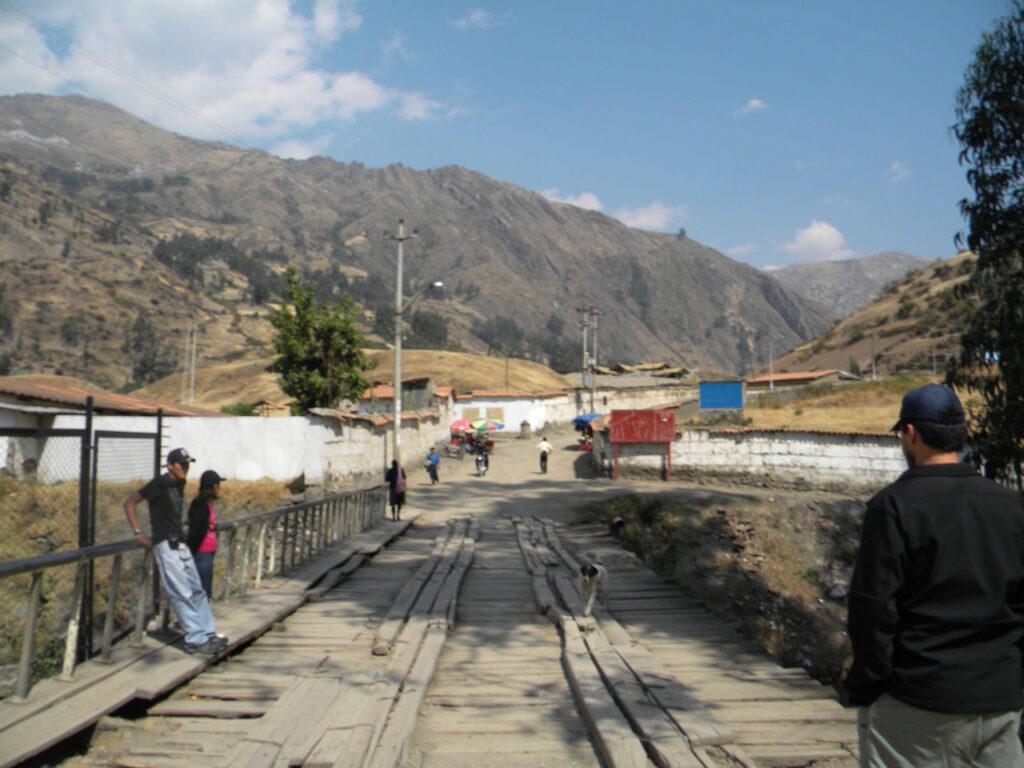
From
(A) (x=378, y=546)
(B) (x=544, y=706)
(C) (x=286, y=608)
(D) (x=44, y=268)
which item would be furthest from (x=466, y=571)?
(D) (x=44, y=268)

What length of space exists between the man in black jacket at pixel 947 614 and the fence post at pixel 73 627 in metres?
5.06

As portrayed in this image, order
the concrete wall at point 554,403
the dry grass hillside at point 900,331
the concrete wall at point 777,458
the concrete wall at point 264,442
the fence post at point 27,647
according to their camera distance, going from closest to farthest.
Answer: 1. the fence post at point 27,647
2. the concrete wall at point 264,442
3. the concrete wall at point 777,458
4. the concrete wall at point 554,403
5. the dry grass hillside at point 900,331

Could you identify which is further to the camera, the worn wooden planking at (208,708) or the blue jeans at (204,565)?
the blue jeans at (204,565)

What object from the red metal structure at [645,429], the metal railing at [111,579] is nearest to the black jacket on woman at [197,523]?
the metal railing at [111,579]

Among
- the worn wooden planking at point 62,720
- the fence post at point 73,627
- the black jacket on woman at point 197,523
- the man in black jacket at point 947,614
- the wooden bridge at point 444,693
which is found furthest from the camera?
the black jacket on woman at point 197,523

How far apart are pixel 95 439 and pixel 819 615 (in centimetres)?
1303

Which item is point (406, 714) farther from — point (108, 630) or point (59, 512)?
point (59, 512)

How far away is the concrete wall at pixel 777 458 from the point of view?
29.7 meters

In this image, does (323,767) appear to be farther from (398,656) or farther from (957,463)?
(957,463)

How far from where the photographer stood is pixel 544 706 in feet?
18.0

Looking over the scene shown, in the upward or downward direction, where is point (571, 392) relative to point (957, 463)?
upward

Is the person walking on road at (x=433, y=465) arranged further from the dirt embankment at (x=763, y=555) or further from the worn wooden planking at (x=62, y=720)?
the worn wooden planking at (x=62, y=720)

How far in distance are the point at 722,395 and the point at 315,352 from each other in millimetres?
22898

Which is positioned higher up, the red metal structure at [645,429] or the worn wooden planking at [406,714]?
the red metal structure at [645,429]
